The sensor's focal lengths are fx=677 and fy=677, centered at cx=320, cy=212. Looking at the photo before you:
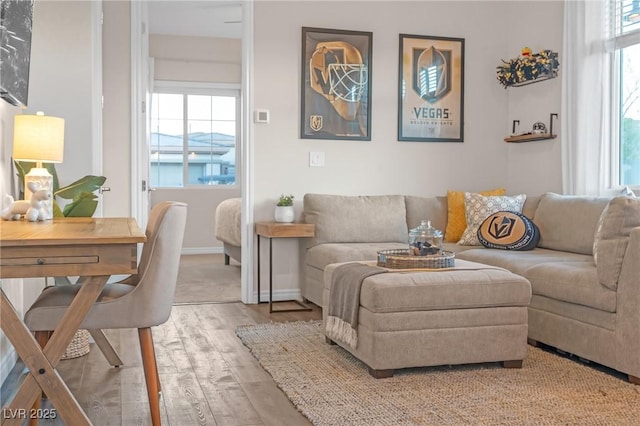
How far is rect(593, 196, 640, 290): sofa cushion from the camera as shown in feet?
10.5

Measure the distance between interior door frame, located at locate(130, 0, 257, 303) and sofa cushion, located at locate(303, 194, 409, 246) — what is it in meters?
0.49

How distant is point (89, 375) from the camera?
127 inches

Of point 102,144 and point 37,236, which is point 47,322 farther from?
point 102,144

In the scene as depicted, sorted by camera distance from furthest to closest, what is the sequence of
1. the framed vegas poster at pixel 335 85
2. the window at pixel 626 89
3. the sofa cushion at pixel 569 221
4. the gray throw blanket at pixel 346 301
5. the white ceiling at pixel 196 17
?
the white ceiling at pixel 196 17 < the framed vegas poster at pixel 335 85 < the window at pixel 626 89 < the sofa cushion at pixel 569 221 < the gray throw blanket at pixel 346 301

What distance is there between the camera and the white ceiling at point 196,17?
7000 millimetres

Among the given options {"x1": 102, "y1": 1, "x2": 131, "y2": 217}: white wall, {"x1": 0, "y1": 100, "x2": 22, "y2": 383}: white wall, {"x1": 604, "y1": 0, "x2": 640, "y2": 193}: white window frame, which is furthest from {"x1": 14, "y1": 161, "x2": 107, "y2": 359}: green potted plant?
{"x1": 604, "y1": 0, "x2": 640, "y2": 193}: white window frame

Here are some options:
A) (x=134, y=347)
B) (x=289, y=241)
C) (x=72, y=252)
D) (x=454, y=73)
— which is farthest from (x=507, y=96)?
(x=72, y=252)

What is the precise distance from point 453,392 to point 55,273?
1.74 meters

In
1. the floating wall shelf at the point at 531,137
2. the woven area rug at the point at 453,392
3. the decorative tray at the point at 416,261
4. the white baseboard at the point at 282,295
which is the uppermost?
the floating wall shelf at the point at 531,137

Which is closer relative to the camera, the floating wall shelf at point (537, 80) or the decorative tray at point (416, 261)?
the decorative tray at point (416, 261)

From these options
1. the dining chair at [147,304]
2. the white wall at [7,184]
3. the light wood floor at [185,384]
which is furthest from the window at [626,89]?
the white wall at [7,184]

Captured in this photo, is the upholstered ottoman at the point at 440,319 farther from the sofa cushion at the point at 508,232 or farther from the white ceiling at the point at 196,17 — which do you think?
the white ceiling at the point at 196,17

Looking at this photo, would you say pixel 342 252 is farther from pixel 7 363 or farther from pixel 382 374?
pixel 7 363

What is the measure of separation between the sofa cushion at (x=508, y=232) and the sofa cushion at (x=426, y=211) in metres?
0.64
